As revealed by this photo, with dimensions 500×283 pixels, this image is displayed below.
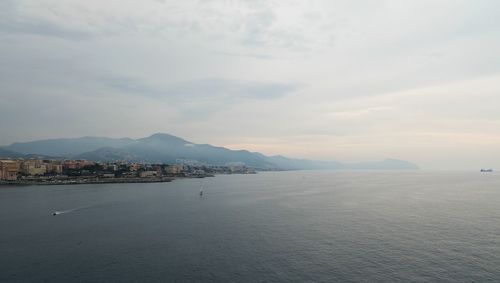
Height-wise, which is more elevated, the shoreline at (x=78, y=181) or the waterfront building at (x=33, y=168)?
the waterfront building at (x=33, y=168)

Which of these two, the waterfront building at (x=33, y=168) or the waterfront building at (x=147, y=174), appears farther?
the waterfront building at (x=147, y=174)

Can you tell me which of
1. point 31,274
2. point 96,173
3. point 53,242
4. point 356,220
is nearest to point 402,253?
point 356,220

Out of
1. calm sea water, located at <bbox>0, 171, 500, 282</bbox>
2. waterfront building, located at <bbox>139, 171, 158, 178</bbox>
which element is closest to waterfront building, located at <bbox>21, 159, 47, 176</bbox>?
waterfront building, located at <bbox>139, 171, 158, 178</bbox>

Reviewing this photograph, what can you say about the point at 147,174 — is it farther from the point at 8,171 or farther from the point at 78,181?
the point at 8,171

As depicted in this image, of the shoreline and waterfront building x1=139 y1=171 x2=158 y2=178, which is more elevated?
waterfront building x1=139 y1=171 x2=158 y2=178

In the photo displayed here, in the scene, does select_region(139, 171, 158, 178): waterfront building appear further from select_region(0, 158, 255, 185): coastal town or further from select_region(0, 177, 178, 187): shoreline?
select_region(0, 177, 178, 187): shoreline

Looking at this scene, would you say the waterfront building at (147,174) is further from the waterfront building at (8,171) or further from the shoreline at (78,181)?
the waterfront building at (8,171)

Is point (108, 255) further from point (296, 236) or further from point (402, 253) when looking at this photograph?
point (402, 253)

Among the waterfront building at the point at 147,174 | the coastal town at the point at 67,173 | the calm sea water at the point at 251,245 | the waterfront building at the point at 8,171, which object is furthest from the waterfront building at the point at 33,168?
the calm sea water at the point at 251,245

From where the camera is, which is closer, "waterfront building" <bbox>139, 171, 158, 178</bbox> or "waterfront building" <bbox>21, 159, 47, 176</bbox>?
"waterfront building" <bbox>21, 159, 47, 176</bbox>

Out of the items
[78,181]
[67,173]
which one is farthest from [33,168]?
[78,181]

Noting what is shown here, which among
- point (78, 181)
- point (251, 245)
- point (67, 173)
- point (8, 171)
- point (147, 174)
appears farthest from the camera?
point (147, 174)

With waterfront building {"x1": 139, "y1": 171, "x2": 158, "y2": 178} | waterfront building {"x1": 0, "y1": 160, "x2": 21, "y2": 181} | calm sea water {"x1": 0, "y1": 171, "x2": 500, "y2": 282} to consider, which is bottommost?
calm sea water {"x1": 0, "y1": 171, "x2": 500, "y2": 282}
